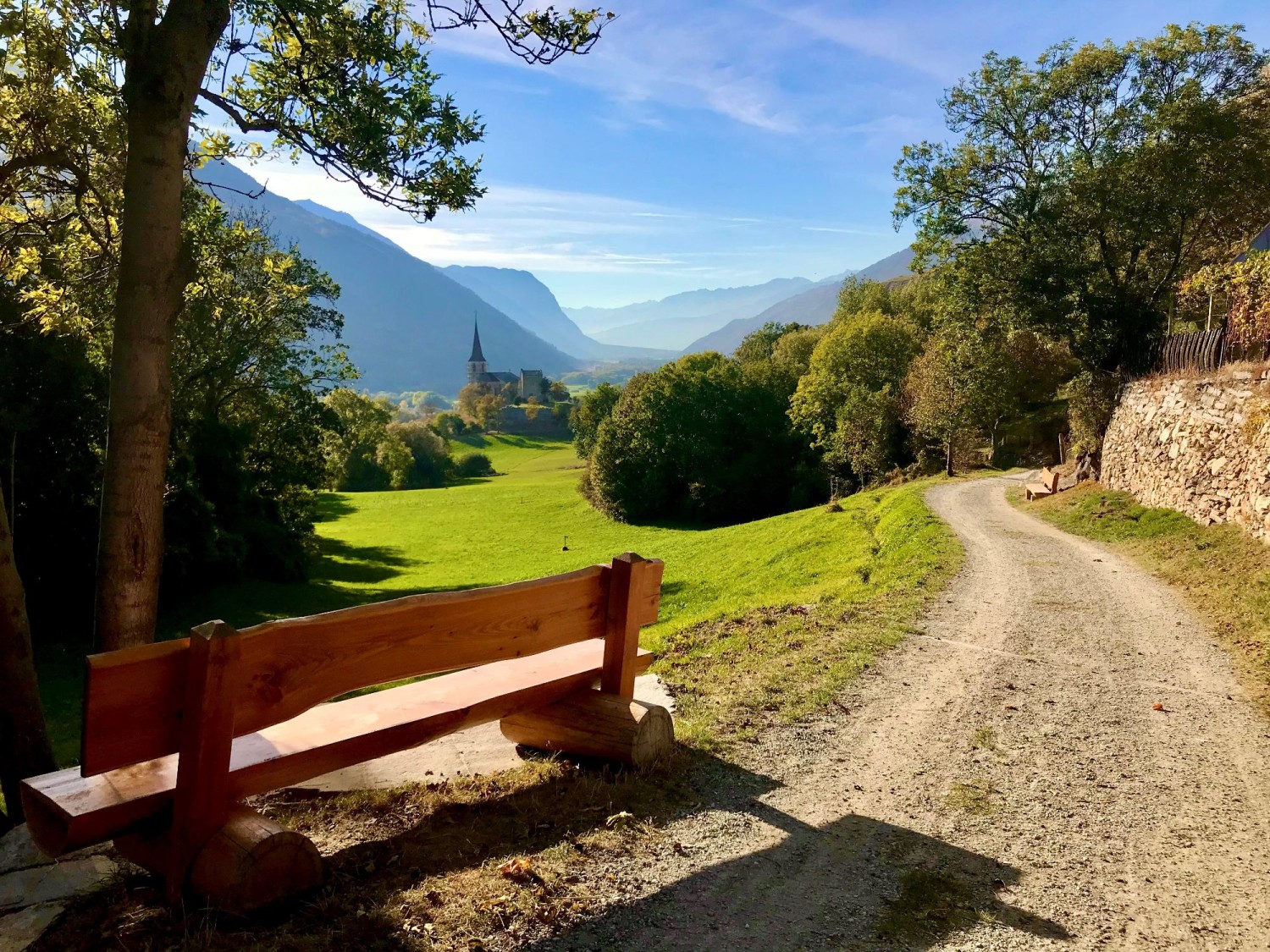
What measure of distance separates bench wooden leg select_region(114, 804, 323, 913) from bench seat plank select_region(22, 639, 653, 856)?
0.20m

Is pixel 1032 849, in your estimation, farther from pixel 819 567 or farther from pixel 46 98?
pixel 819 567

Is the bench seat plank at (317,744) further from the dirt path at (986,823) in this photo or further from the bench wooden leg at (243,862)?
the dirt path at (986,823)

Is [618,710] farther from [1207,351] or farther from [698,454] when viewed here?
[698,454]

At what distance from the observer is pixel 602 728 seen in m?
5.28

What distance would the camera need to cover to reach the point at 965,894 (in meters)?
3.95

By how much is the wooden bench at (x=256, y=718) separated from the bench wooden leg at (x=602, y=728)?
0.31 ft

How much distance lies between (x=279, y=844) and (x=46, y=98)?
292 inches

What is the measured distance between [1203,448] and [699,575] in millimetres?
14699

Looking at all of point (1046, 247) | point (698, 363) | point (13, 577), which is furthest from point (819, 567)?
point (698, 363)

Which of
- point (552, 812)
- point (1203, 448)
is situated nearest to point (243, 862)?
point (552, 812)

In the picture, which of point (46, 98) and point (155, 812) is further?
point (46, 98)

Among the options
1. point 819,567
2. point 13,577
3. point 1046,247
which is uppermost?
point 1046,247

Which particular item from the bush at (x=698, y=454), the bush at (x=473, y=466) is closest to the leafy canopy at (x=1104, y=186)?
the bush at (x=698, y=454)

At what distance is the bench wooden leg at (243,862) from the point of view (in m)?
3.46
